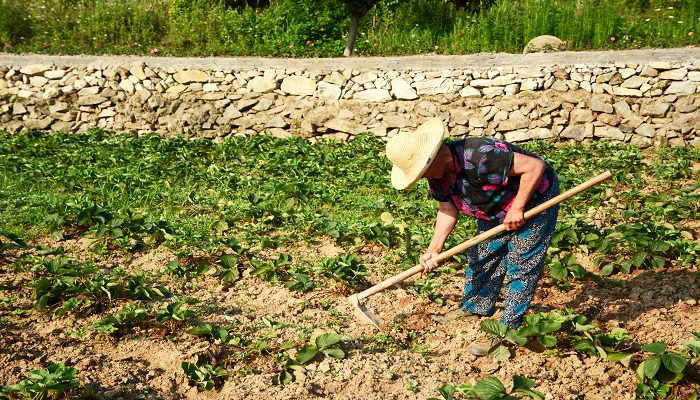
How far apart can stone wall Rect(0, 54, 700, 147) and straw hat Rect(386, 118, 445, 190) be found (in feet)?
18.6

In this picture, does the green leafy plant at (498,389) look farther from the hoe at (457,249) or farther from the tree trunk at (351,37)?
the tree trunk at (351,37)

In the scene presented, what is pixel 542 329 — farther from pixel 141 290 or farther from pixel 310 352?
pixel 141 290

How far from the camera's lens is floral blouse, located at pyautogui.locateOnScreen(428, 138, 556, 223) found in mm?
3273

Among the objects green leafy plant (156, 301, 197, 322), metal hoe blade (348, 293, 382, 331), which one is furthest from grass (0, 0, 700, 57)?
green leafy plant (156, 301, 197, 322)

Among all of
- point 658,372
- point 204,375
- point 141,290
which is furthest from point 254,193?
point 658,372

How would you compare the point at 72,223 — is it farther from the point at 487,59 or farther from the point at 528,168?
the point at 487,59

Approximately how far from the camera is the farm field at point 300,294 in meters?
3.20

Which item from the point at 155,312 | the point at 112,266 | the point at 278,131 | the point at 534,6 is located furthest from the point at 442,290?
the point at 534,6

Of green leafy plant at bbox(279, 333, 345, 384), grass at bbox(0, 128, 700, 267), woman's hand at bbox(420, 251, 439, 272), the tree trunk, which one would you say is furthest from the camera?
the tree trunk

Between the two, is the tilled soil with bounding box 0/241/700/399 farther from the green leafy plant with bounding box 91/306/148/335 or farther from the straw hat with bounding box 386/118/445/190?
the straw hat with bounding box 386/118/445/190

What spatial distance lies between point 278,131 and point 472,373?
6.38m

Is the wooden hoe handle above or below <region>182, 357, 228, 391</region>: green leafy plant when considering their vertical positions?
above

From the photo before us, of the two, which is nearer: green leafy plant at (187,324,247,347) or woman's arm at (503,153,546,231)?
woman's arm at (503,153,546,231)

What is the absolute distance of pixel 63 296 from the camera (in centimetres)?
378
